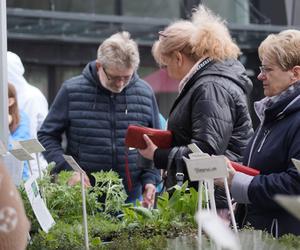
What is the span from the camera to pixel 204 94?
3627 mm

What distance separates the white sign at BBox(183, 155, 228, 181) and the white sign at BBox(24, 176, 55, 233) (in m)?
0.65

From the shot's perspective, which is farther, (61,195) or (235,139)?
(235,139)

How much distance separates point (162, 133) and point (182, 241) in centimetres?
145

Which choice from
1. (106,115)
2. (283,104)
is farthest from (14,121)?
(283,104)

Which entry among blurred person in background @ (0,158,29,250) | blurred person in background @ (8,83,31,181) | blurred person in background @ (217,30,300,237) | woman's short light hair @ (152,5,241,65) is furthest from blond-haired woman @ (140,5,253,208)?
blurred person in background @ (0,158,29,250)

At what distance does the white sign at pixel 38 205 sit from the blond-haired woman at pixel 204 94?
884mm

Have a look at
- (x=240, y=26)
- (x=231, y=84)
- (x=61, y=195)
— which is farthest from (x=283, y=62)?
(x=240, y=26)

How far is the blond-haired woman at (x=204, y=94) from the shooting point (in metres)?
3.60

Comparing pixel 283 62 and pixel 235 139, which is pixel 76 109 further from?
pixel 283 62

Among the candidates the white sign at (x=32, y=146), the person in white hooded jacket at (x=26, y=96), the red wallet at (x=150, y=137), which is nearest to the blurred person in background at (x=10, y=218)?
the white sign at (x=32, y=146)

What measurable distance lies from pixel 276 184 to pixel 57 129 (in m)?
1.80

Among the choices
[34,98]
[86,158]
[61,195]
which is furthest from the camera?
[34,98]

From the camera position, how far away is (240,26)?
1052cm

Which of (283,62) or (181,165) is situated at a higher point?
(283,62)
